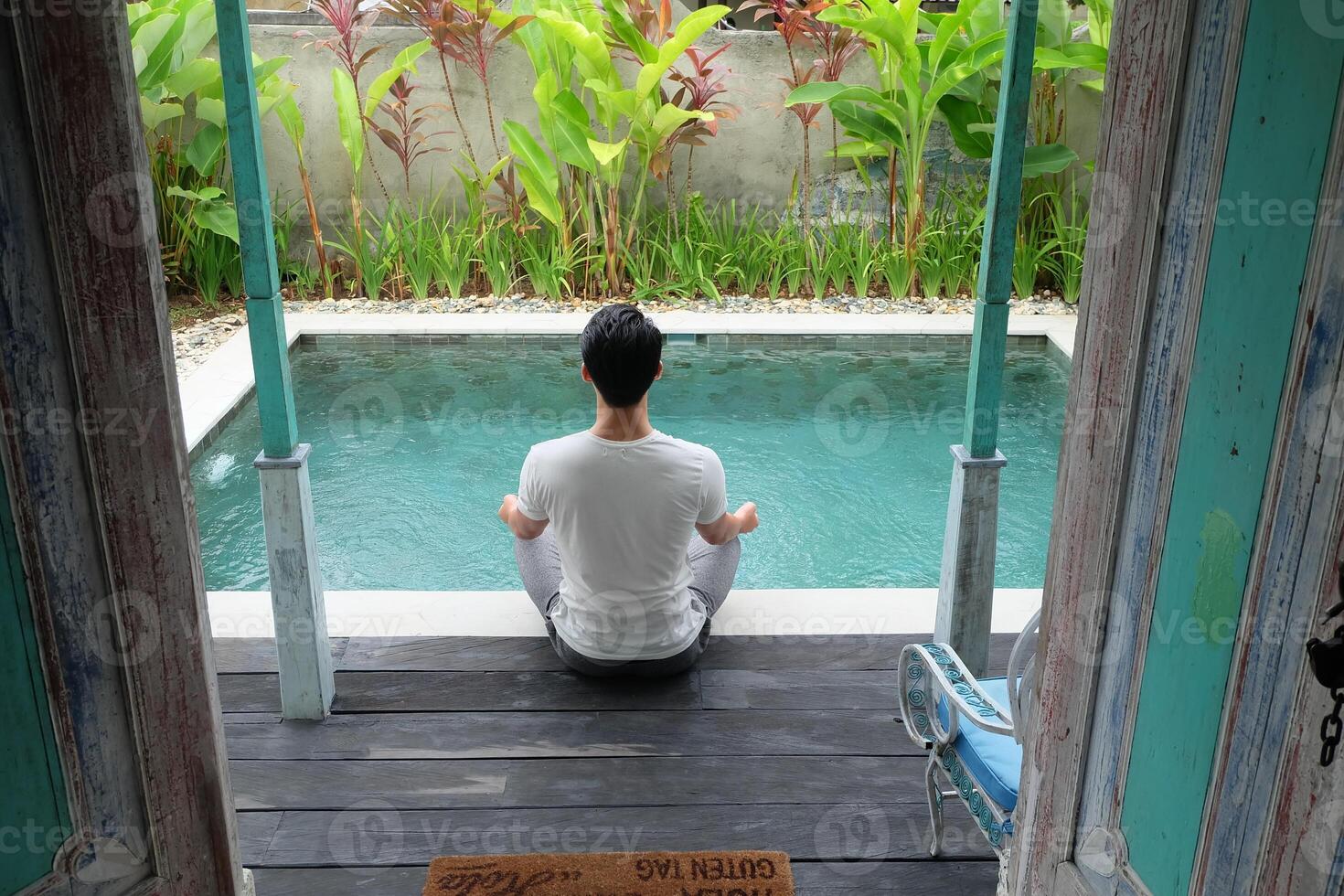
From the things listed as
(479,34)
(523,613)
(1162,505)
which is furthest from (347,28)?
(1162,505)

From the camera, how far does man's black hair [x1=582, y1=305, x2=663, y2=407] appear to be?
238 centimetres

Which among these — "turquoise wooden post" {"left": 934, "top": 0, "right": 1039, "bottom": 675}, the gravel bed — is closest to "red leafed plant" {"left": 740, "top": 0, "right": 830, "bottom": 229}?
the gravel bed

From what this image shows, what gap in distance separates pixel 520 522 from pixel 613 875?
34.5 inches

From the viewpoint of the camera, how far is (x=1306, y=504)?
90 cm

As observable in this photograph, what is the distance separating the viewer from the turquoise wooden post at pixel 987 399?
2.23 meters

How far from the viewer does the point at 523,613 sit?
301 centimetres

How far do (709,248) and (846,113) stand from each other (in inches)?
44.3

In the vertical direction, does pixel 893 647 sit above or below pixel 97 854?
below

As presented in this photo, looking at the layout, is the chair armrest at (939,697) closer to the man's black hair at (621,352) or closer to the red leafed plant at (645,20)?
the man's black hair at (621,352)

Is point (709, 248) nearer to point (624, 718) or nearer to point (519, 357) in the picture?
point (519, 357)

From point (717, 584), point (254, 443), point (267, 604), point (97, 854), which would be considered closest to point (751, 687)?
point (717, 584)

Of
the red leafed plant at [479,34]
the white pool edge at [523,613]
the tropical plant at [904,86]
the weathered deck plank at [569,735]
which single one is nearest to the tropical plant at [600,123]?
the red leafed plant at [479,34]

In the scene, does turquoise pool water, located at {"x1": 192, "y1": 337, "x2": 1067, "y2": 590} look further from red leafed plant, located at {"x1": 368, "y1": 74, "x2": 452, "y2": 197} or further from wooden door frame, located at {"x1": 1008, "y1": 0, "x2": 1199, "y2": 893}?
wooden door frame, located at {"x1": 1008, "y1": 0, "x2": 1199, "y2": 893}

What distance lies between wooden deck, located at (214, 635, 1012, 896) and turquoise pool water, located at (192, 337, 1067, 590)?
1265 millimetres
